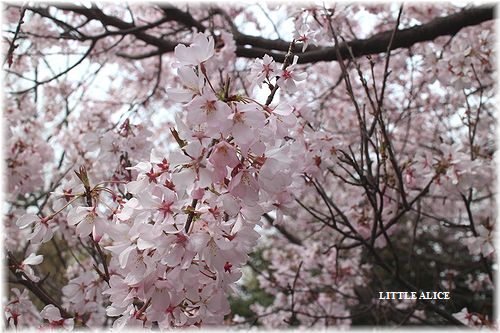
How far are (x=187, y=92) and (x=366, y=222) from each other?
1.88 m

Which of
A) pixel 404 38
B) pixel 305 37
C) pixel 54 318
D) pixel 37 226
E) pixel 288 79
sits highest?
pixel 404 38

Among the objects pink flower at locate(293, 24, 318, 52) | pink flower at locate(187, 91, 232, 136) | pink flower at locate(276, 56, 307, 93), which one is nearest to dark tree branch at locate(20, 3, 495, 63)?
pink flower at locate(293, 24, 318, 52)

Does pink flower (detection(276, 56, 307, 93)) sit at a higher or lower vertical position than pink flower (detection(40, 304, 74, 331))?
higher

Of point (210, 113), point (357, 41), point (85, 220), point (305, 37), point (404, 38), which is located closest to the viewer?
point (210, 113)

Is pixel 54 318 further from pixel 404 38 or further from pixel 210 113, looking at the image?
pixel 404 38

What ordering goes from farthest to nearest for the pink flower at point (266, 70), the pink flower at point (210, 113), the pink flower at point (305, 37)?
the pink flower at point (305, 37) → the pink flower at point (266, 70) → the pink flower at point (210, 113)

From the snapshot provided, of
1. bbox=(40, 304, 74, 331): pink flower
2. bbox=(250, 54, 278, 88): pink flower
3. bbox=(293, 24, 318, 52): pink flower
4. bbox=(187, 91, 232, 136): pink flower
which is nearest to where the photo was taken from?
bbox=(187, 91, 232, 136): pink flower

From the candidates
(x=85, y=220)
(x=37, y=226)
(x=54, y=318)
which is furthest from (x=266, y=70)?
(x=54, y=318)

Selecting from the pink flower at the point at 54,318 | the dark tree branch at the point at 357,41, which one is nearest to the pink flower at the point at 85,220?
the pink flower at the point at 54,318

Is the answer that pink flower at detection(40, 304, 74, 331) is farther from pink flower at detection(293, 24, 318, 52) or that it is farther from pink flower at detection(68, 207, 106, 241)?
pink flower at detection(293, 24, 318, 52)

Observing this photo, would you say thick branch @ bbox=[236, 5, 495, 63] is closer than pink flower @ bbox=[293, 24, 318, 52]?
No

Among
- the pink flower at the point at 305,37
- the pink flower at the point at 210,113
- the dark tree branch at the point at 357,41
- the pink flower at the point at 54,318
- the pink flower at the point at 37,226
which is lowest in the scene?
the pink flower at the point at 54,318

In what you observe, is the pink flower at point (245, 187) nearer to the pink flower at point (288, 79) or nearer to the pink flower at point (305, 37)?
the pink flower at point (288, 79)

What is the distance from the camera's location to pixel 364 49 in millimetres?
3430
